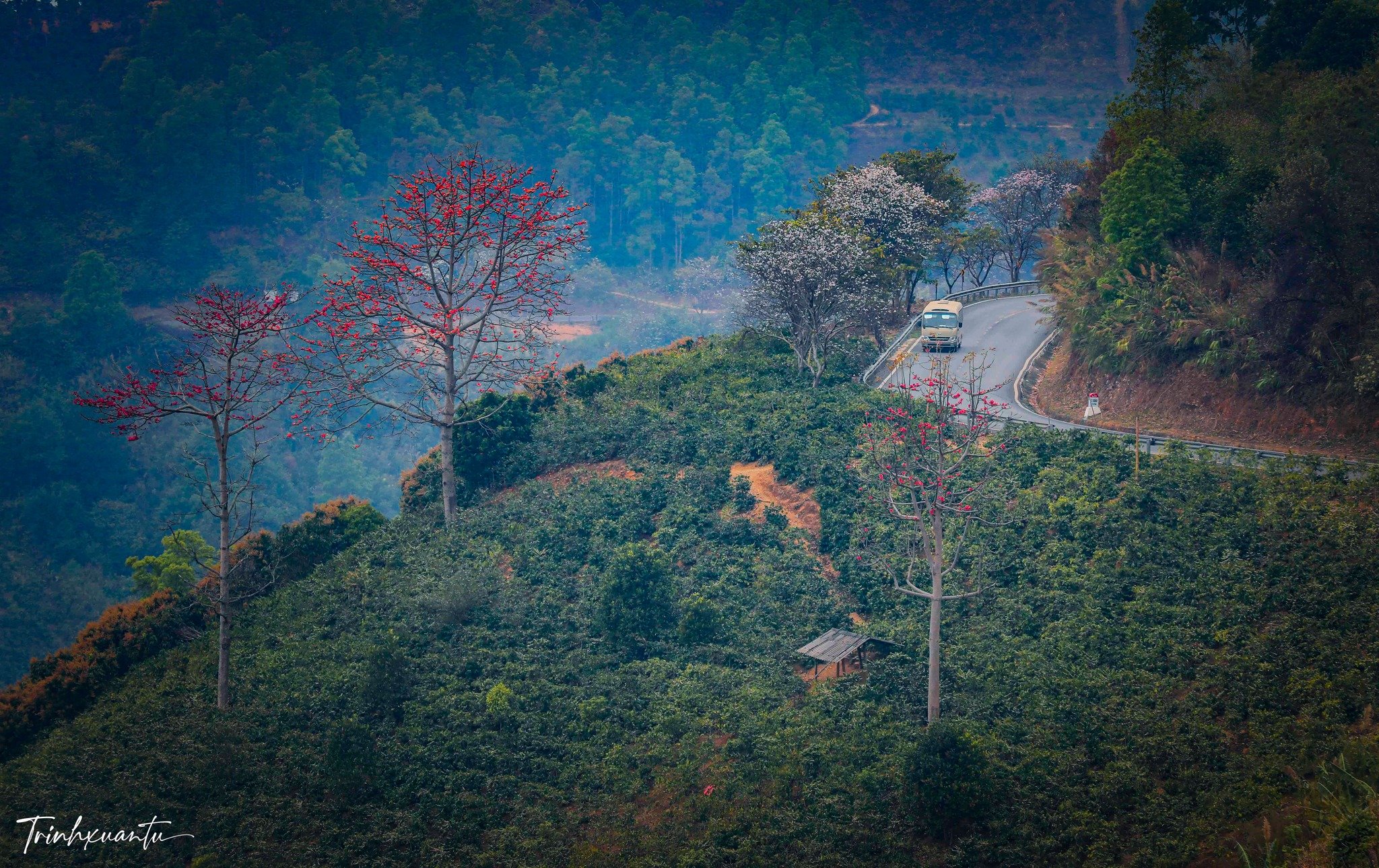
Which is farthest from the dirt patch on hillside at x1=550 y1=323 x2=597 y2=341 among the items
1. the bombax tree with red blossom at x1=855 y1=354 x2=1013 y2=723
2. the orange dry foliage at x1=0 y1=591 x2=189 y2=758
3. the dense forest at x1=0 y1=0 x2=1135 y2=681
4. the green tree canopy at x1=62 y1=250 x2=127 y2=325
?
the orange dry foliage at x1=0 y1=591 x2=189 y2=758

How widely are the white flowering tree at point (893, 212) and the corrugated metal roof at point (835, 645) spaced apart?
77.0ft

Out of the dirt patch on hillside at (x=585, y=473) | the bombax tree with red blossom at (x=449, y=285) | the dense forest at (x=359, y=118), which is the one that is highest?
the dense forest at (x=359, y=118)

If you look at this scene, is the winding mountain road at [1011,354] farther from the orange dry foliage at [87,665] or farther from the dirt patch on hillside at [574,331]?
the dirt patch on hillside at [574,331]

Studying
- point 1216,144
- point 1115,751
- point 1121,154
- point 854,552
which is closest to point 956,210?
point 1121,154

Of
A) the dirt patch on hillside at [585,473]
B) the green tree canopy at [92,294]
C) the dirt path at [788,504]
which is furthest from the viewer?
the green tree canopy at [92,294]

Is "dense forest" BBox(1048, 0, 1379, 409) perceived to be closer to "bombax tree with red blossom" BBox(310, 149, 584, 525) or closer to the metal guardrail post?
the metal guardrail post

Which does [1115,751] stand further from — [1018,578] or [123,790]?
[123,790]

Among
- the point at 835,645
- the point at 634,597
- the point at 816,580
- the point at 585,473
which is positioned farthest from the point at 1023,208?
the point at 835,645

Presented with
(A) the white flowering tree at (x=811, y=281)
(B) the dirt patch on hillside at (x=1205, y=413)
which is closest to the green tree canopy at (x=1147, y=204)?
(B) the dirt patch on hillside at (x=1205, y=413)

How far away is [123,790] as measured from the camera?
58.2ft

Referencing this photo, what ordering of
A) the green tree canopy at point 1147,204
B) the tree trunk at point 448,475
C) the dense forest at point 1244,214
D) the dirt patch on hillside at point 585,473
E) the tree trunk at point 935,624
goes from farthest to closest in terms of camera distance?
1. the dirt patch on hillside at point 585,473
2. the green tree canopy at point 1147,204
3. the tree trunk at point 448,475
4. the dense forest at point 1244,214
5. the tree trunk at point 935,624

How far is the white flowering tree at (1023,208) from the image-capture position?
187 ft

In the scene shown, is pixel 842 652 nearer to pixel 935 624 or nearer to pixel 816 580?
pixel 935 624

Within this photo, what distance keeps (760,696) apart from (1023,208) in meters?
46.2
